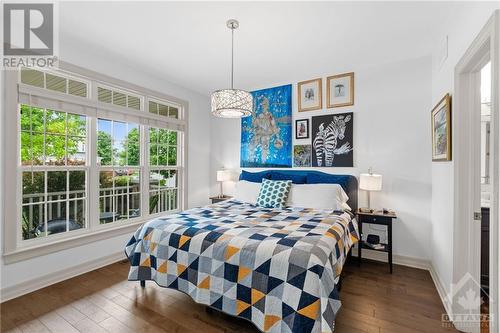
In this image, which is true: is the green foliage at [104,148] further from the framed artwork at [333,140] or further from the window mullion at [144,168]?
→ the framed artwork at [333,140]

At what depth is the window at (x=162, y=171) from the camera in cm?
383

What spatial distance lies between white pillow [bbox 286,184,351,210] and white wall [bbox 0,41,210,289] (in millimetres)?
2033

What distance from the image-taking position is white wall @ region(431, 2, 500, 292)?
1.80 meters

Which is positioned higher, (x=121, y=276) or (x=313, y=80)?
(x=313, y=80)

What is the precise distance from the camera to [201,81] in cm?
397

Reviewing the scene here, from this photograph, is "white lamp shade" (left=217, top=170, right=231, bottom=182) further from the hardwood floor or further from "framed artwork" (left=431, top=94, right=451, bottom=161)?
"framed artwork" (left=431, top=94, right=451, bottom=161)

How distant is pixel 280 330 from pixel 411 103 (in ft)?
10.1

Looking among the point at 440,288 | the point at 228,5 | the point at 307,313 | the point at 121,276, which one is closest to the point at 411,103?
the point at 440,288

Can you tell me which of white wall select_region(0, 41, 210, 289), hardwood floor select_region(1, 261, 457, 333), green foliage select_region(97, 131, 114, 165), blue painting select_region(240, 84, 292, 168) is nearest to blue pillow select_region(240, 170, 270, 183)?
blue painting select_region(240, 84, 292, 168)

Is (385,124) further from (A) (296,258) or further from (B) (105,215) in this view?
(B) (105,215)

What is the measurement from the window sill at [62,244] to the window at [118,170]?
186 millimetres

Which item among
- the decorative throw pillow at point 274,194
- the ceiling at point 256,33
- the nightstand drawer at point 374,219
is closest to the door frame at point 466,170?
the ceiling at point 256,33

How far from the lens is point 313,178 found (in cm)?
354

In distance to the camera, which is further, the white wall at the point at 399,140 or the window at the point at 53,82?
the white wall at the point at 399,140
